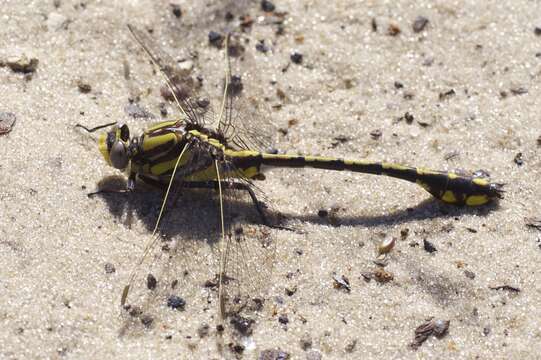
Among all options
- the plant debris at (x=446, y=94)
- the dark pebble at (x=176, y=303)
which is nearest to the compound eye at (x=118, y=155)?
the dark pebble at (x=176, y=303)

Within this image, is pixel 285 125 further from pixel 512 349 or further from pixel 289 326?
pixel 512 349

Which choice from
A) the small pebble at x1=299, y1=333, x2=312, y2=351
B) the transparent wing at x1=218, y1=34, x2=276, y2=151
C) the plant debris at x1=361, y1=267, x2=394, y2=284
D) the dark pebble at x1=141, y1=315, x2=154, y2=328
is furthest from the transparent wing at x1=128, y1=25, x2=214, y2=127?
the small pebble at x1=299, y1=333, x2=312, y2=351

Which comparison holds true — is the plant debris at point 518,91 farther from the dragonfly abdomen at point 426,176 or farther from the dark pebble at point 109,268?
the dark pebble at point 109,268

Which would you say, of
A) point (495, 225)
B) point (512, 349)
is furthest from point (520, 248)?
point (512, 349)

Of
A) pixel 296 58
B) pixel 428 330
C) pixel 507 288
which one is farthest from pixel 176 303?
pixel 296 58

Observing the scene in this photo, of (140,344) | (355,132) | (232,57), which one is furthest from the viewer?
(232,57)

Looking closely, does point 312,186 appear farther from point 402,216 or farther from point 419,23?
point 419,23
